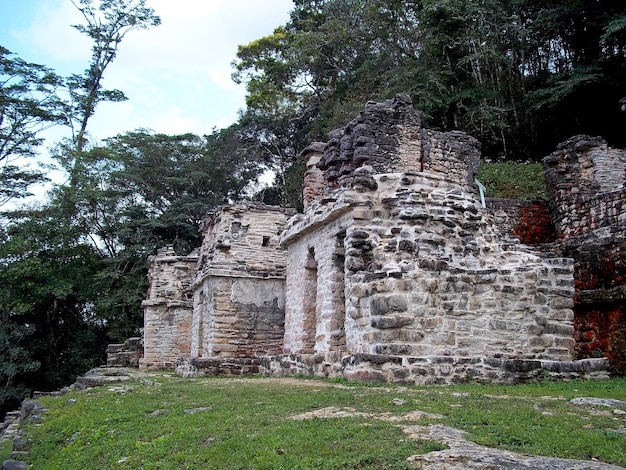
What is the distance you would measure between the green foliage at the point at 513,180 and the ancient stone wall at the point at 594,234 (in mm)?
3852

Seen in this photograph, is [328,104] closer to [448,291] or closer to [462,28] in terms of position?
[462,28]

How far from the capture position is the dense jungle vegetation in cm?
2494

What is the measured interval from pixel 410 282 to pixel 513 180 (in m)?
15.9

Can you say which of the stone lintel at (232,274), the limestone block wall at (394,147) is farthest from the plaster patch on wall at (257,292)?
the limestone block wall at (394,147)

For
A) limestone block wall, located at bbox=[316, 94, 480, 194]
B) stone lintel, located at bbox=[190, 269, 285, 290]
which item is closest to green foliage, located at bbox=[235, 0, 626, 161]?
limestone block wall, located at bbox=[316, 94, 480, 194]

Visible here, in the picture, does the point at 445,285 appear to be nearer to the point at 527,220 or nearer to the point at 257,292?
the point at 257,292

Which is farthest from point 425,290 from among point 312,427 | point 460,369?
point 312,427

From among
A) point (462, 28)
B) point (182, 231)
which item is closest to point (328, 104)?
point (462, 28)

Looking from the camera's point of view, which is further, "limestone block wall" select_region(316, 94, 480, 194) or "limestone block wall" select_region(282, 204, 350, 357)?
"limestone block wall" select_region(316, 94, 480, 194)

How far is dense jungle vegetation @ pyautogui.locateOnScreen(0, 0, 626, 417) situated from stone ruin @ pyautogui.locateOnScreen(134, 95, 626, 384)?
11664 mm

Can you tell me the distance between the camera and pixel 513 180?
22.3 m

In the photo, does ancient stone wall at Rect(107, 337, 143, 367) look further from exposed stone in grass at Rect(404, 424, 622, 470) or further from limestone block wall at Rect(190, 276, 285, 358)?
exposed stone in grass at Rect(404, 424, 622, 470)

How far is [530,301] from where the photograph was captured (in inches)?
331

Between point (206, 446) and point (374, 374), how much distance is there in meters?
3.30
